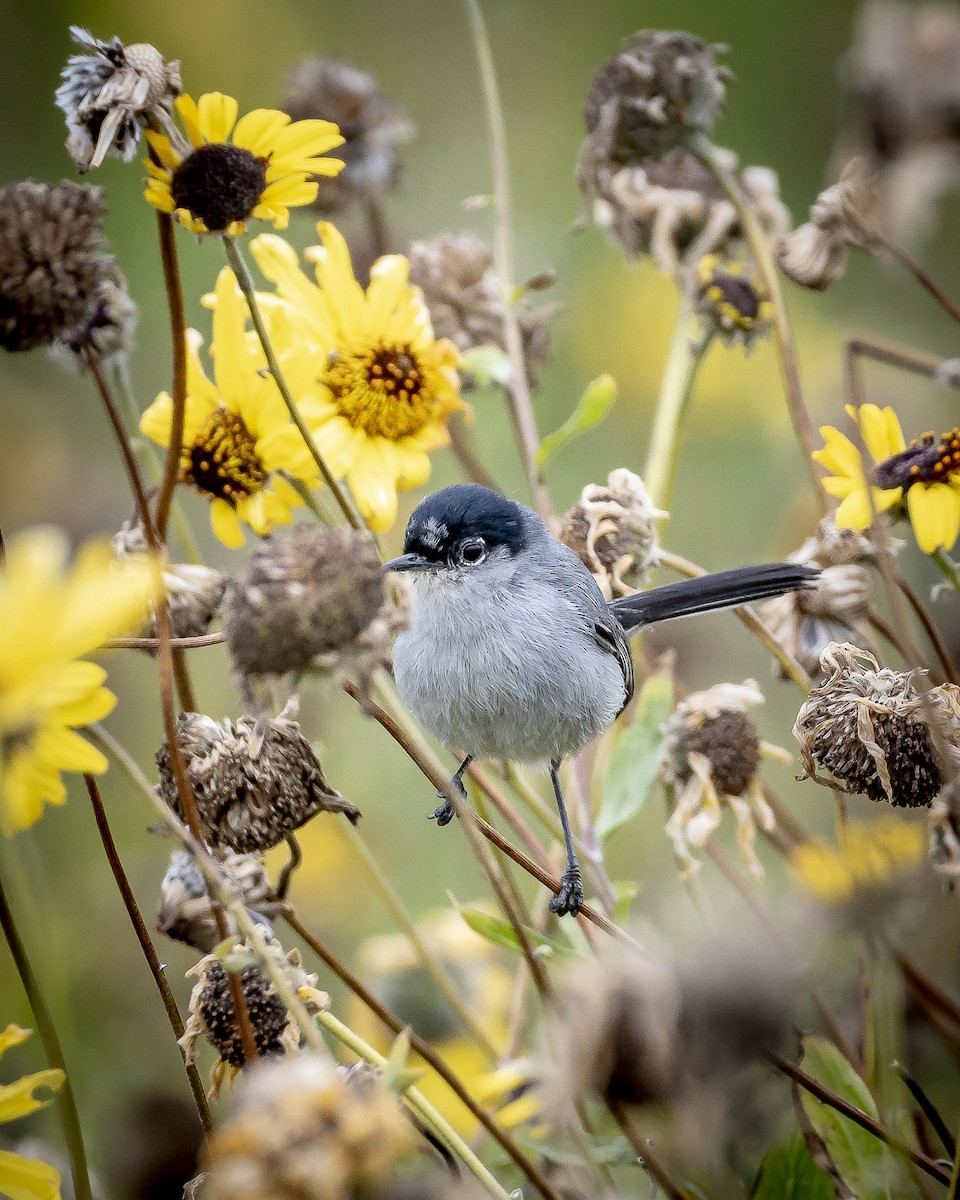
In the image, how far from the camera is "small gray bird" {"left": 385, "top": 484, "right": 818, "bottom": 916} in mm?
1683

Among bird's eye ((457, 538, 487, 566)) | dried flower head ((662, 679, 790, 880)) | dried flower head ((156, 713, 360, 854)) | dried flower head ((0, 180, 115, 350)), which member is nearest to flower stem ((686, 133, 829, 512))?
dried flower head ((662, 679, 790, 880))

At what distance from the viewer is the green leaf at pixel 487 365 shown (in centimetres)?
161

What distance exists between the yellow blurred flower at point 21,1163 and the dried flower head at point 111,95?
81 centimetres

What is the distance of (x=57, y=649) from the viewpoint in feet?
2.50

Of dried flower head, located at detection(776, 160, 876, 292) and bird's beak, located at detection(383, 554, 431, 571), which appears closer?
dried flower head, located at detection(776, 160, 876, 292)

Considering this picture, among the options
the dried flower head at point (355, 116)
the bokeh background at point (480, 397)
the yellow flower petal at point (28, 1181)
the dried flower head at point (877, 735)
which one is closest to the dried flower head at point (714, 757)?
the dried flower head at point (877, 735)

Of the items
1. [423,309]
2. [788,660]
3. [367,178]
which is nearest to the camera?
[788,660]

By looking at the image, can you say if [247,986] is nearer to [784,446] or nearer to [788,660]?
[788,660]

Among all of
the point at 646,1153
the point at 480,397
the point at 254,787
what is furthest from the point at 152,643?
the point at 480,397

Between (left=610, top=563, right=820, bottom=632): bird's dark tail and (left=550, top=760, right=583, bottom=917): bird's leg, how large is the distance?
33 cm

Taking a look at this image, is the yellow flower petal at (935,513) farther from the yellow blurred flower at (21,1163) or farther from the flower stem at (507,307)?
the yellow blurred flower at (21,1163)

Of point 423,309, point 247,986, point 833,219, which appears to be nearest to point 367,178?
point 423,309

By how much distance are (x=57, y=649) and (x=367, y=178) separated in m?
1.57

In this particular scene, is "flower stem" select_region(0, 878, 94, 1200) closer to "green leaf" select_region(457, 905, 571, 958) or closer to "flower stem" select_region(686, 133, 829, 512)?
"green leaf" select_region(457, 905, 571, 958)
